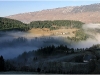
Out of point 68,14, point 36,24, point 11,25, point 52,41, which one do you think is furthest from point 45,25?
point 11,25

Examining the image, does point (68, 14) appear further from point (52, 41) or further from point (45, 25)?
point (52, 41)

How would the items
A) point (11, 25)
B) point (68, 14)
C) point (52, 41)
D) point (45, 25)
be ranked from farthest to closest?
1. point (68, 14)
2. point (45, 25)
3. point (11, 25)
4. point (52, 41)

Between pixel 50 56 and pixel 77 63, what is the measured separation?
52cm

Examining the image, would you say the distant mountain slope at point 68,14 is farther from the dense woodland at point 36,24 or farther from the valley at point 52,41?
the dense woodland at point 36,24

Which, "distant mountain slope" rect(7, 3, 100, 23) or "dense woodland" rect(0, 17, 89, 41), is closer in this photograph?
"dense woodland" rect(0, 17, 89, 41)

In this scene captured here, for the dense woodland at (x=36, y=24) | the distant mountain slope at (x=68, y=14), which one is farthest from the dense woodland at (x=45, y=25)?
the distant mountain slope at (x=68, y=14)

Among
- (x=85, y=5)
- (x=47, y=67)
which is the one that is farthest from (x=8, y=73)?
(x=85, y=5)

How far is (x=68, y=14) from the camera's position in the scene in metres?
5.45

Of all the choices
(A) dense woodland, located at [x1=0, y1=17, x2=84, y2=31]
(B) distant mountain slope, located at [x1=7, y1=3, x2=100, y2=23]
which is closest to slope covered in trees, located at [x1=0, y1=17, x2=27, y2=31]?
(A) dense woodland, located at [x1=0, y1=17, x2=84, y2=31]

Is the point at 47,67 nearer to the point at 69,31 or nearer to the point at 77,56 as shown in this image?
the point at 77,56

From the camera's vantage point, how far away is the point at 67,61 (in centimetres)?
472

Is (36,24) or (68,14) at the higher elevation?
(68,14)

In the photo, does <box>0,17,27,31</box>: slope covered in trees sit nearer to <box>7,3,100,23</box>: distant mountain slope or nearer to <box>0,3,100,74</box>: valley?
<box>0,3,100,74</box>: valley

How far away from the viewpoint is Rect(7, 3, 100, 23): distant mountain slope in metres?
5.33
